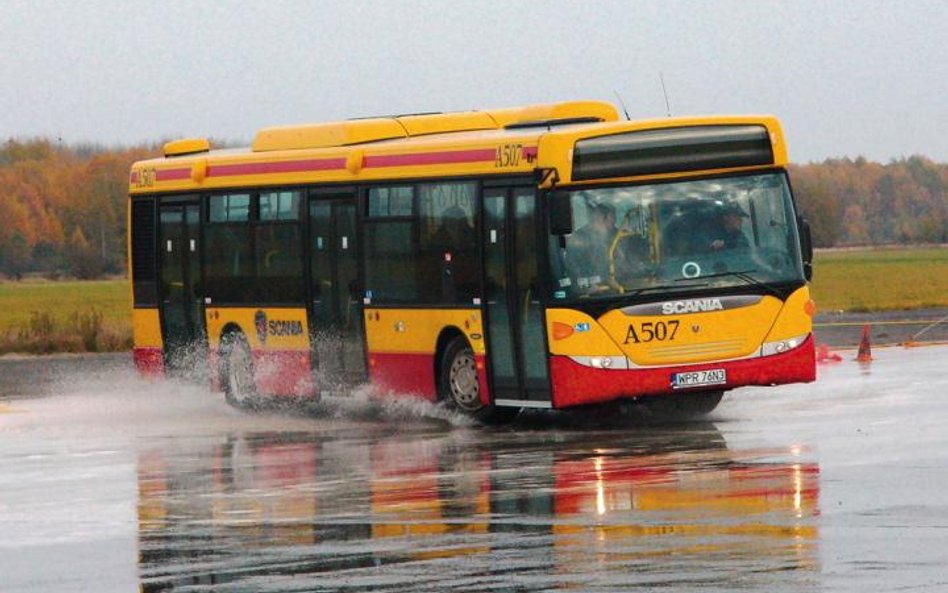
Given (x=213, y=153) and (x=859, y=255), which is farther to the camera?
(x=859, y=255)

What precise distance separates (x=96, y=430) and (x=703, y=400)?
244 inches

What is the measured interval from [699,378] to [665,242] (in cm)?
127

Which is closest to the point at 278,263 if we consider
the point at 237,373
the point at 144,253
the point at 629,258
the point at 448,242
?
the point at 237,373

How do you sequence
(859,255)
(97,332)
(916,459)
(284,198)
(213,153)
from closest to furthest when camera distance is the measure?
(916,459), (284,198), (213,153), (97,332), (859,255)

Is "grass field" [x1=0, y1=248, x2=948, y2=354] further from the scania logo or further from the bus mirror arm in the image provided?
the scania logo

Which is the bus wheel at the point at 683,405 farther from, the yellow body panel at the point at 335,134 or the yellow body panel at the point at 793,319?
the yellow body panel at the point at 335,134

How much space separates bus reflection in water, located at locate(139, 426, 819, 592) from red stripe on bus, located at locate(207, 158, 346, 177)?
5.46 m

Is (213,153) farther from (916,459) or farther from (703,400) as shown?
(916,459)

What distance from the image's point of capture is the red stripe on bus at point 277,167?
25.4m

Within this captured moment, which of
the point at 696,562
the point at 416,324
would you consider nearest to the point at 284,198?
the point at 416,324

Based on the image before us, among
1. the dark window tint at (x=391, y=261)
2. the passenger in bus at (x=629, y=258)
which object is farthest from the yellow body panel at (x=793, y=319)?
the dark window tint at (x=391, y=261)

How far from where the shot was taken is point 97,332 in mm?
44562

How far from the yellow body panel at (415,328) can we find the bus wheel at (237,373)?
3.17 m

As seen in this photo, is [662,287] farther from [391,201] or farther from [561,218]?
[391,201]
